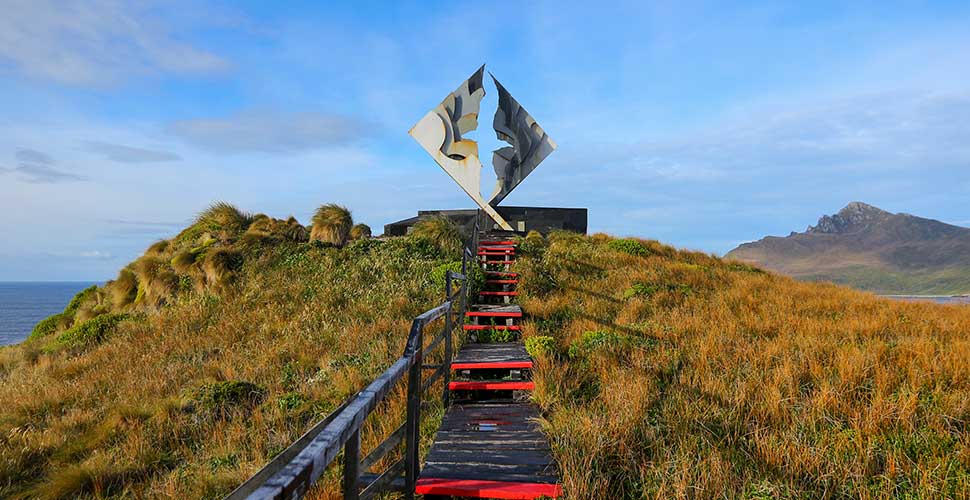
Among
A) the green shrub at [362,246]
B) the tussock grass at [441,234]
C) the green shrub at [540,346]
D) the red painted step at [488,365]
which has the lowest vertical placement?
the red painted step at [488,365]

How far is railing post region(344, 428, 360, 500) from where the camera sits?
94.0 inches

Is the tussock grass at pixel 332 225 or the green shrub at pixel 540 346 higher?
the tussock grass at pixel 332 225

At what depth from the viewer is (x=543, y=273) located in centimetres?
1407

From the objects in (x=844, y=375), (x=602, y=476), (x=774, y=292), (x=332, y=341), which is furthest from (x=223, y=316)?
(x=774, y=292)

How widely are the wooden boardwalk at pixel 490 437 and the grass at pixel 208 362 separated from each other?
2.11 ft

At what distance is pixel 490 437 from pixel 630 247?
49.1 feet

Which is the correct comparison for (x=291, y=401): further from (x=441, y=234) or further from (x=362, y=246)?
(x=441, y=234)

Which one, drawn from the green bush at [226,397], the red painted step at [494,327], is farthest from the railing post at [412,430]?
the red painted step at [494,327]

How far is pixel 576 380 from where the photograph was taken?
6.46 m

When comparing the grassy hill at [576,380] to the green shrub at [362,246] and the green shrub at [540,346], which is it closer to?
the green shrub at [540,346]

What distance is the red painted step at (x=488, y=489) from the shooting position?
3605 mm

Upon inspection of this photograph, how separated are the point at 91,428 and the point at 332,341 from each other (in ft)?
12.6

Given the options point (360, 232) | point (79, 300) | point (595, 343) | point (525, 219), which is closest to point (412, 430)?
point (595, 343)

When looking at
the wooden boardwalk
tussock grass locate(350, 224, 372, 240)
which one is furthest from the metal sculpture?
the wooden boardwalk
